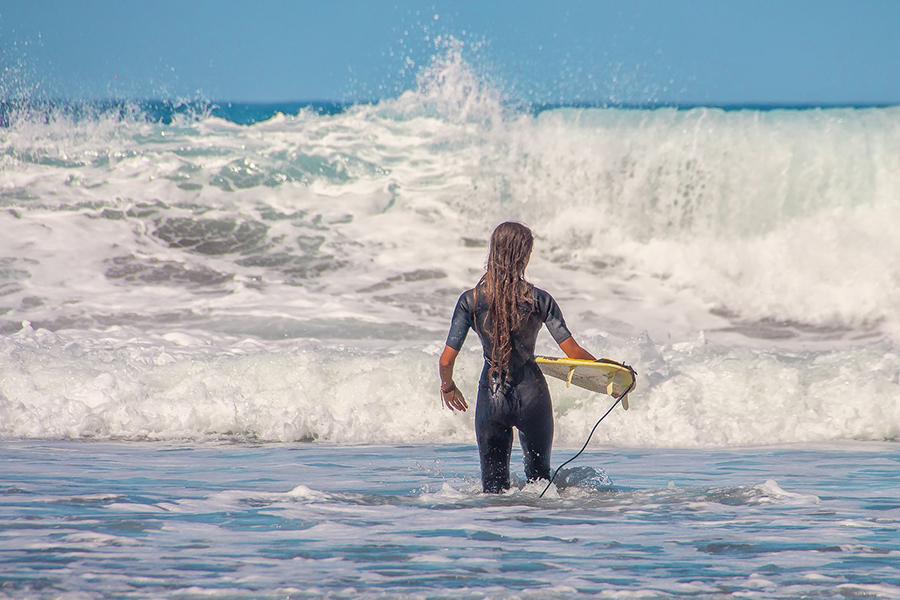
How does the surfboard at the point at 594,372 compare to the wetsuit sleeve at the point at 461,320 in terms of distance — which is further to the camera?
the wetsuit sleeve at the point at 461,320

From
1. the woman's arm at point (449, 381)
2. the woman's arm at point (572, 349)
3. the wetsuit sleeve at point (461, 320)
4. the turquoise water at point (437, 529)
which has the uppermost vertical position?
the wetsuit sleeve at point (461, 320)

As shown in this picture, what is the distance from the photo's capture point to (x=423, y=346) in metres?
11.1

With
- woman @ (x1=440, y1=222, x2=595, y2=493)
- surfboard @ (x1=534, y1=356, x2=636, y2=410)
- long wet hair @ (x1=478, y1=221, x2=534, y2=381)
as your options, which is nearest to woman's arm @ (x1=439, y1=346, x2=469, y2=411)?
woman @ (x1=440, y1=222, x2=595, y2=493)

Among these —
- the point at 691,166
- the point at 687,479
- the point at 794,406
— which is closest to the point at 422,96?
the point at 691,166

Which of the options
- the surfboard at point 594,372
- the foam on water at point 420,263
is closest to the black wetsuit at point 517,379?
Answer: the surfboard at point 594,372

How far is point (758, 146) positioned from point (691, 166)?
118 centimetres

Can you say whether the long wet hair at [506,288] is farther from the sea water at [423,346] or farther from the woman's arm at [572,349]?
the sea water at [423,346]

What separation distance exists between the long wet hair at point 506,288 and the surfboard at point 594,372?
216mm

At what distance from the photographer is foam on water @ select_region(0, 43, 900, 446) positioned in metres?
8.75

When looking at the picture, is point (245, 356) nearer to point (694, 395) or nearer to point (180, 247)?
point (694, 395)

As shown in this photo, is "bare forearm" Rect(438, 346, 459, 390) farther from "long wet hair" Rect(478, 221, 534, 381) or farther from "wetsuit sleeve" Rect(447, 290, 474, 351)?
"long wet hair" Rect(478, 221, 534, 381)

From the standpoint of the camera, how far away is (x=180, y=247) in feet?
53.0

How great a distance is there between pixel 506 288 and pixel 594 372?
673 mm

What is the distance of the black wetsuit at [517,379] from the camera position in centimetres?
522
